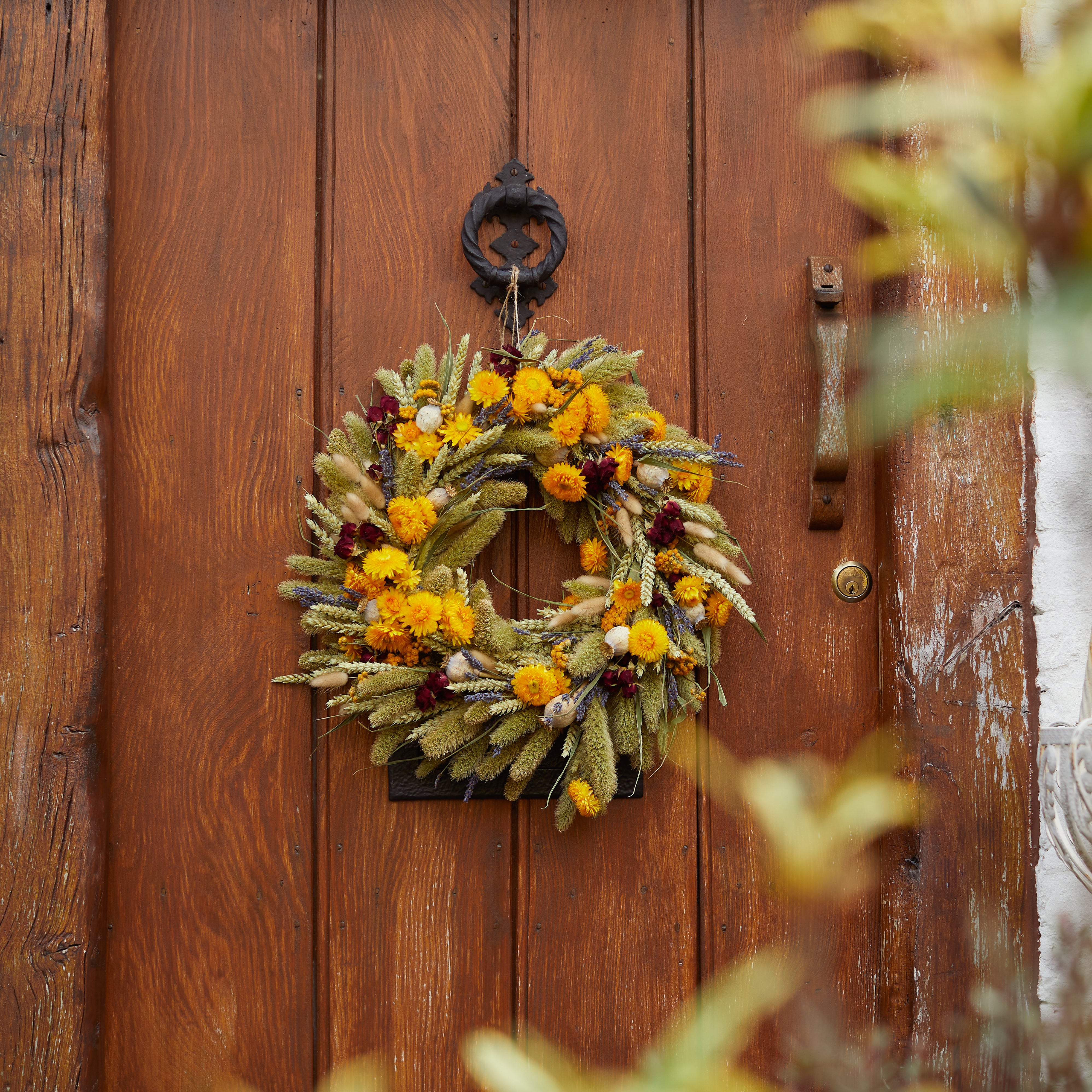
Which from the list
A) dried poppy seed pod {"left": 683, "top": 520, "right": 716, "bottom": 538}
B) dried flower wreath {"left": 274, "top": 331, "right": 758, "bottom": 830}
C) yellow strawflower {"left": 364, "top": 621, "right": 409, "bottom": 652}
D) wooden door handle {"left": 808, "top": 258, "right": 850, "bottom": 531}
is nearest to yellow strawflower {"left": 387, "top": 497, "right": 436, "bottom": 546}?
dried flower wreath {"left": 274, "top": 331, "right": 758, "bottom": 830}

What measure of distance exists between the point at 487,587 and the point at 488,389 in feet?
0.81

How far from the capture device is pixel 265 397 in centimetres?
108

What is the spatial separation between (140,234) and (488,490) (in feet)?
1.90

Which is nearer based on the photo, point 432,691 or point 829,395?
point 432,691

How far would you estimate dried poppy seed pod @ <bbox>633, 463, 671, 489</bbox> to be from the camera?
993 mm

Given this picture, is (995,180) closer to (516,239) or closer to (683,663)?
(683,663)

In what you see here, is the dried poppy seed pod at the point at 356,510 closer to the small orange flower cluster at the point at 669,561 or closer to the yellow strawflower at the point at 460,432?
the yellow strawflower at the point at 460,432

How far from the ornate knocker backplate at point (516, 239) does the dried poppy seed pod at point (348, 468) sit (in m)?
0.28

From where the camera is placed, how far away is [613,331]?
1106 mm

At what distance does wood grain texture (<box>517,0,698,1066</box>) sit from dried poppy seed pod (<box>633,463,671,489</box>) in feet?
0.45

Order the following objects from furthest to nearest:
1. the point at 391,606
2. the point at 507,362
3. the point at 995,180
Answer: the point at 507,362, the point at 391,606, the point at 995,180

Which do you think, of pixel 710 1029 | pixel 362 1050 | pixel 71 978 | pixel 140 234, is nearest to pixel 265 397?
pixel 140 234

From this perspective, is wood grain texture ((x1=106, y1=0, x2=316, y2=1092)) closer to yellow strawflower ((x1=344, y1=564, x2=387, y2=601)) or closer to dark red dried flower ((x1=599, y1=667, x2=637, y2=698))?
yellow strawflower ((x1=344, y1=564, x2=387, y2=601))

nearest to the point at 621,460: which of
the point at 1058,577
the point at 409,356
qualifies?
the point at 409,356
